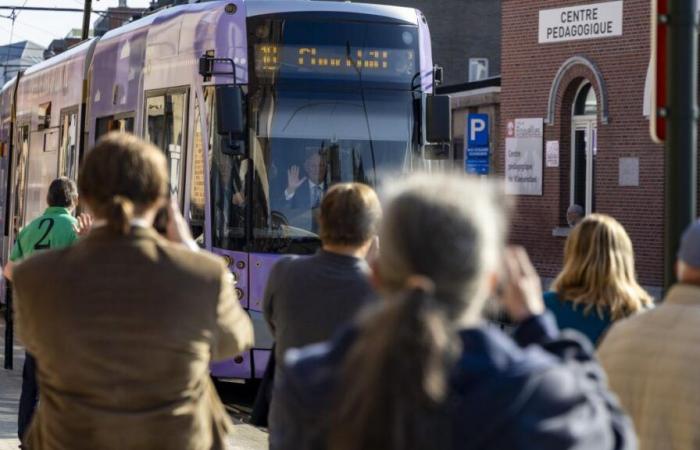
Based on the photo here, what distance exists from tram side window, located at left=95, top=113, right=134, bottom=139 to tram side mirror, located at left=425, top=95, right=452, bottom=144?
3012mm

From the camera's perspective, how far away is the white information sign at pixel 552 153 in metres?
27.3

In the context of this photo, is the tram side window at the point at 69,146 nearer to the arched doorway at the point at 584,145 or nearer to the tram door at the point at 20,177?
the tram door at the point at 20,177

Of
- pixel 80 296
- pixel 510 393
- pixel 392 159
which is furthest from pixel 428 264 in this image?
pixel 392 159

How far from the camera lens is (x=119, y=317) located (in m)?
4.12

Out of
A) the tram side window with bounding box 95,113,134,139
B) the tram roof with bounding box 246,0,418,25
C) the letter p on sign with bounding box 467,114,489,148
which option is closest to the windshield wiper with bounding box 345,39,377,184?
the tram roof with bounding box 246,0,418,25

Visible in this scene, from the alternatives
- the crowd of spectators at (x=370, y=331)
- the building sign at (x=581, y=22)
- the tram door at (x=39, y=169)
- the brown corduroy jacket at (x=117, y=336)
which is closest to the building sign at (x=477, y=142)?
the building sign at (x=581, y=22)

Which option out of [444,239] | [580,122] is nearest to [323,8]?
[444,239]

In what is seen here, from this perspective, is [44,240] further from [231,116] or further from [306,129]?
[306,129]

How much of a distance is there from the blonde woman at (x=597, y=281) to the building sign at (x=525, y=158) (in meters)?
22.6

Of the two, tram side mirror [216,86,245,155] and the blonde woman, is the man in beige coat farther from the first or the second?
tram side mirror [216,86,245,155]

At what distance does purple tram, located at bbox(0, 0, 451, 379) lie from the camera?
1193 cm

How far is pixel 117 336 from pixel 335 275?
1402 millimetres

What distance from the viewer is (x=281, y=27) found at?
40.2ft

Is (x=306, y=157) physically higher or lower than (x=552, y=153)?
lower
